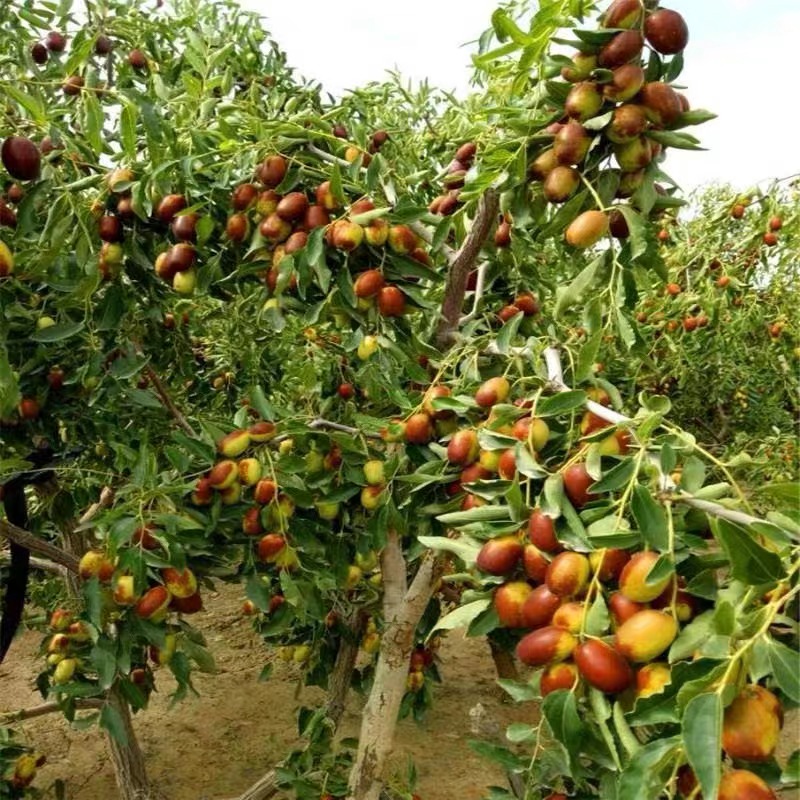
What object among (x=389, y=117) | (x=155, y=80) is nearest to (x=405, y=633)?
(x=155, y=80)

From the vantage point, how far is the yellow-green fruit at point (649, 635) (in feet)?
2.93

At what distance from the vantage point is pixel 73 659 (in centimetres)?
224

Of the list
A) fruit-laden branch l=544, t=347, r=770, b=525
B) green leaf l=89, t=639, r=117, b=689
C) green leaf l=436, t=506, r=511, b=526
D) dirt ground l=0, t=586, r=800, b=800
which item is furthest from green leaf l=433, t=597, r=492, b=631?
dirt ground l=0, t=586, r=800, b=800

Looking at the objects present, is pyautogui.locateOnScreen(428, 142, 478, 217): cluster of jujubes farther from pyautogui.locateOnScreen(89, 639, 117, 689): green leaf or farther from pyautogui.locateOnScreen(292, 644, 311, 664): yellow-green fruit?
pyautogui.locateOnScreen(292, 644, 311, 664): yellow-green fruit

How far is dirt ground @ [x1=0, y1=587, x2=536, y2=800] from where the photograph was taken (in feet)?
12.6

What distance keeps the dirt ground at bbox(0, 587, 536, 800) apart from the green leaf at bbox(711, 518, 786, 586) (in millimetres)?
2795

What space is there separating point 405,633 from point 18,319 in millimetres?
1339

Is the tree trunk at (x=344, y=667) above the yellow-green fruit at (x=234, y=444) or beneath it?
beneath

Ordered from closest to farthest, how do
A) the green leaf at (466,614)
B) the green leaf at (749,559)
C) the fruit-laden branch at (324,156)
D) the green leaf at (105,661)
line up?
the green leaf at (749,559) → the green leaf at (466,614) → the green leaf at (105,661) → the fruit-laden branch at (324,156)

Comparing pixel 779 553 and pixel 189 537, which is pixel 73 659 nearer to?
pixel 189 537

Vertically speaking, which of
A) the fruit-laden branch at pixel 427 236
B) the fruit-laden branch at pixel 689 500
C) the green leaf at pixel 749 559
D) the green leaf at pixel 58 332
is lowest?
the green leaf at pixel 749 559

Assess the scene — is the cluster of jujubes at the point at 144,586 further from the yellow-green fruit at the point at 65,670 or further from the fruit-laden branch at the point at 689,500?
the fruit-laden branch at the point at 689,500

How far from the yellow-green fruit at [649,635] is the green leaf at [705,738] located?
16 centimetres

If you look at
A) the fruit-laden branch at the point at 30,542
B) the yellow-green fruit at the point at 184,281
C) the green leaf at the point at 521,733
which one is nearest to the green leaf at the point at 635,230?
the green leaf at the point at 521,733
